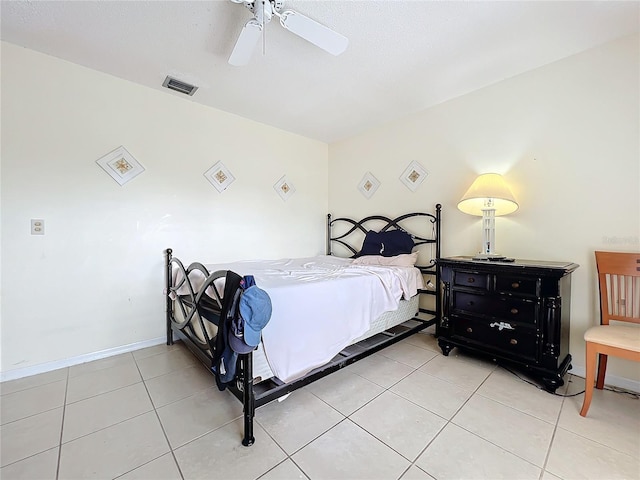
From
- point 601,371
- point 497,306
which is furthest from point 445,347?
point 601,371

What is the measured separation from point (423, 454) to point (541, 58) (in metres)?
2.95

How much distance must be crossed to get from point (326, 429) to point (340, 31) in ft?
8.42

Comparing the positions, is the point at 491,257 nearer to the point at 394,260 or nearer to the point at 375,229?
the point at 394,260

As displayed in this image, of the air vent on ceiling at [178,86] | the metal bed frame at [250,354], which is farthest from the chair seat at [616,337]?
the air vent on ceiling at [178,86]

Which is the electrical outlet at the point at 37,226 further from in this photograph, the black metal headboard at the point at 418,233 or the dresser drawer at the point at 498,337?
the dresser drawer at the point at 498,337

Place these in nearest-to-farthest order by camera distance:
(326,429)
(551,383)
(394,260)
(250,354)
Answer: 1. (250,354)
2. (326,429)
3. (551,383)
4. (394,260)

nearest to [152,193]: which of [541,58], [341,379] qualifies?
[341,379]

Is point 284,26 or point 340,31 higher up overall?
point 340,31

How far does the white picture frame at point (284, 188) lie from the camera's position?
3697 mm

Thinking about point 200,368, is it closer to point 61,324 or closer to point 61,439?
point 61,439

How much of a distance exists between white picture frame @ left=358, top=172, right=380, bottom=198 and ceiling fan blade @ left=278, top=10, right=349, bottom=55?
6.39 ft

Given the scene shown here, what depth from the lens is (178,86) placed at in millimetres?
2652

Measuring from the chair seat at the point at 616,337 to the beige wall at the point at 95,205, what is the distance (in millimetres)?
3144

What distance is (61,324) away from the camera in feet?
7.53
